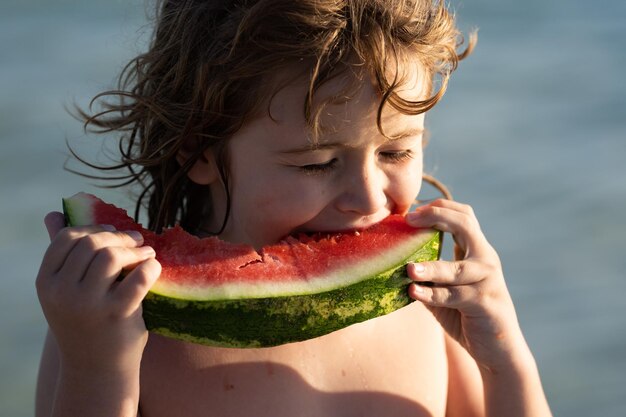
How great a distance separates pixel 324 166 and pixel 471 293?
51 centimetres

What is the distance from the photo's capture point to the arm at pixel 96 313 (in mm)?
2459

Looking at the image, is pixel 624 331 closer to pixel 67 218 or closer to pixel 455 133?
pixel 455 133

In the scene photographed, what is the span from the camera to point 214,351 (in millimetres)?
2842

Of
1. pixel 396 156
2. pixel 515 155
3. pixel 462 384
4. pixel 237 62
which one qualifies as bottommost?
pixel 462 384

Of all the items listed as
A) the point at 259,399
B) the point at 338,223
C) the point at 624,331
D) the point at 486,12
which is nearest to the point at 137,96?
the point at 338,223

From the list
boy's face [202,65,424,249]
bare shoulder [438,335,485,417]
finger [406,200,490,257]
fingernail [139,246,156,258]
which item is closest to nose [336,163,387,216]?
boy's face [202,65,424,249]

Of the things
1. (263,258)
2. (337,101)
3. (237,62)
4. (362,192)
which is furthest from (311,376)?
(237,62)

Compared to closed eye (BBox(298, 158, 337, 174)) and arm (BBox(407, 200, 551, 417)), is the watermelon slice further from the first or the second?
closed eye (BBox(298, 158, 337, 174))

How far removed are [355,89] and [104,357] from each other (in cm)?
89

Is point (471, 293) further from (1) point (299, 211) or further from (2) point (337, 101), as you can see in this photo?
(2) point (337, 101)

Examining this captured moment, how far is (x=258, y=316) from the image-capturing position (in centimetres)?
249

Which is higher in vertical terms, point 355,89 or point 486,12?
point 486,12

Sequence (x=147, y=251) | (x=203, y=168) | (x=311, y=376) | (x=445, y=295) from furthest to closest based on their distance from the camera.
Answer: (x=203, y=168), (x=311, y=376), (x=445, y=295), (x=147, y=251)

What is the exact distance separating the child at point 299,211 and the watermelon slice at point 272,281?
0.18 feet
